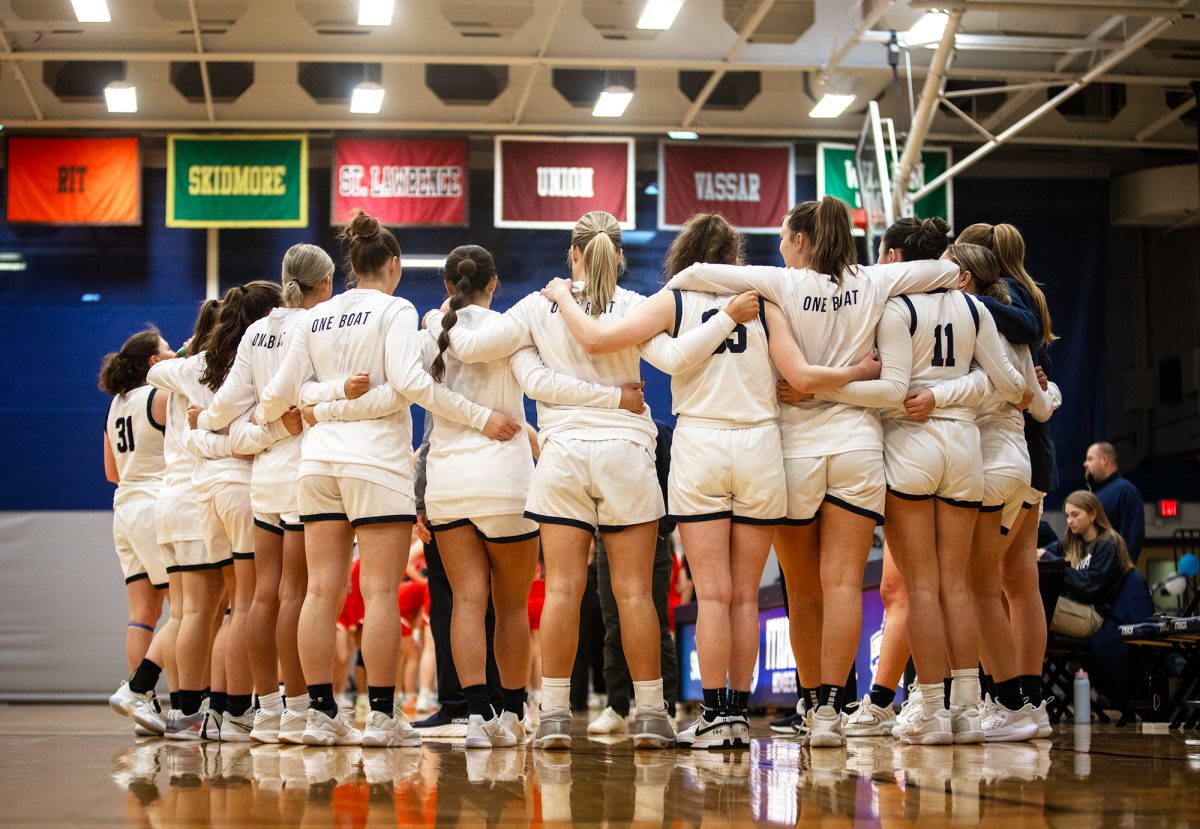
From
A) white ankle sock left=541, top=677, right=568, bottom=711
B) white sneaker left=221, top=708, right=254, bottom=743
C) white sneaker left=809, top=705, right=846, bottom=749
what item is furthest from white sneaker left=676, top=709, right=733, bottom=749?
white sneaker left=221, top=708, right=254, bottom=743

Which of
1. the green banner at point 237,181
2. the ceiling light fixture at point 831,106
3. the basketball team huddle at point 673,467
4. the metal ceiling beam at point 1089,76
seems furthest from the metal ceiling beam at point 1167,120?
the basketball team huddle at point 673,467

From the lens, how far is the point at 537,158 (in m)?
12.0

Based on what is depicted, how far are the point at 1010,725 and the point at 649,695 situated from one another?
128cm

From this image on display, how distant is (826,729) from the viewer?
12.3 feet

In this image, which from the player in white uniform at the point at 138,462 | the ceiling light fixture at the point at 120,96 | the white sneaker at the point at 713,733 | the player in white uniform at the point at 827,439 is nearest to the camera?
the white sneaker at the point at 713,733

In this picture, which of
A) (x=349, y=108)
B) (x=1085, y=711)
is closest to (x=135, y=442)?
(x=1085, y=711)

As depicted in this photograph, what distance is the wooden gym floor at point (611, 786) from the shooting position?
2.30 m

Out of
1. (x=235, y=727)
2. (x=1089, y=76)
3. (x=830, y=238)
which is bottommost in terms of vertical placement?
(x=235, y=727)

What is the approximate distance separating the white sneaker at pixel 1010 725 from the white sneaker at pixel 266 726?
2331 mm

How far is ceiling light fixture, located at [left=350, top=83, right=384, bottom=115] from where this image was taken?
11.2 meters

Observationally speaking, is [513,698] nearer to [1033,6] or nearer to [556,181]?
[1033,6]

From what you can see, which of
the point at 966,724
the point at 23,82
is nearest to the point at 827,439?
the point at 966,724

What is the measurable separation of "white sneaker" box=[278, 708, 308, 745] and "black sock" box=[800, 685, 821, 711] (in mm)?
1589

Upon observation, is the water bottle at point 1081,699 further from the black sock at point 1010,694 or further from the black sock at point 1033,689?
the black sock at point 1010,694
